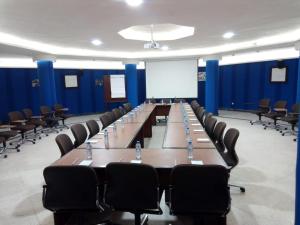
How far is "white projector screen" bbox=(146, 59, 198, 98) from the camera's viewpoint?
10891 mm

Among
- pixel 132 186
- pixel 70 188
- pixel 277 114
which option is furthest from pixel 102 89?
pixel 132 186

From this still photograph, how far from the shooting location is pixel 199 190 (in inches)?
83.0

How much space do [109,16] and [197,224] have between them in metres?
3.66

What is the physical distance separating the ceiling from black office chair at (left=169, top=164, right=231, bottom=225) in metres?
2.62

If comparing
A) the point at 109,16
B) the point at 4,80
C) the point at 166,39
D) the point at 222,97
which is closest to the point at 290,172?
the point at 109,16

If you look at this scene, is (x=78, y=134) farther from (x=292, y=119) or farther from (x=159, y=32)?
(x=292, y=119)

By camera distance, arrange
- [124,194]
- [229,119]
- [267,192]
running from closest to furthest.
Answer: [124,194] < [267,192] < [229,119]

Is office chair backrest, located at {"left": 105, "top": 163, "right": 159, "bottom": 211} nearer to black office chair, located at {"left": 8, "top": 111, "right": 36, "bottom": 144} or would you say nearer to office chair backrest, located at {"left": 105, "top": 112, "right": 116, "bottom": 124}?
office chair backrest, located at {"left": 105, "top": 112, "right": 116, "bottom": 124}

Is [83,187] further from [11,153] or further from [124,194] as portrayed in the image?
[11,153]

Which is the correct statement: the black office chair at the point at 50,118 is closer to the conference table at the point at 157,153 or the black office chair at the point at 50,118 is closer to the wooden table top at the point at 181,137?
the conference table at the point at 157,153

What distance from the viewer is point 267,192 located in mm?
3459

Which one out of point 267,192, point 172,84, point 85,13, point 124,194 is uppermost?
point 85,13

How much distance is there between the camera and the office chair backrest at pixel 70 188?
2.20 m

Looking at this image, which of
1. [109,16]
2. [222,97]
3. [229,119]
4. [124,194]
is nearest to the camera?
[124,194]
